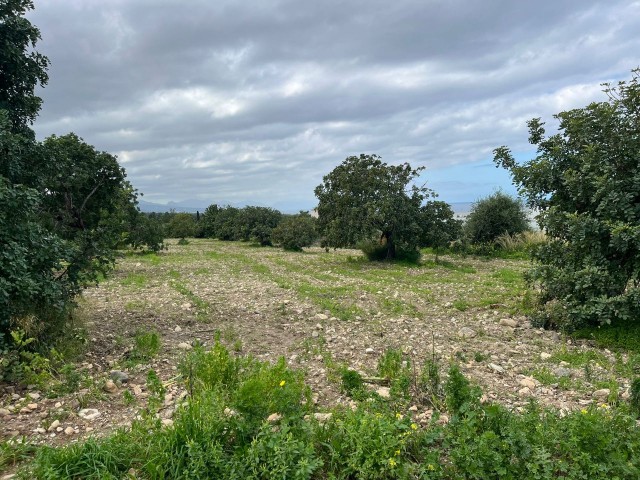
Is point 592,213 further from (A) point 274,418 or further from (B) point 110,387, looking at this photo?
(B) point 110,387

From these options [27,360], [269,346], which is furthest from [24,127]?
[269,346]

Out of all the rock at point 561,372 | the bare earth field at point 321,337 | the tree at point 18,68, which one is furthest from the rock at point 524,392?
the tree at point 18,68

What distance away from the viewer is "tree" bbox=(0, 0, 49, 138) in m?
7.98

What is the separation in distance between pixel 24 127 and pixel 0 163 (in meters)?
1.90

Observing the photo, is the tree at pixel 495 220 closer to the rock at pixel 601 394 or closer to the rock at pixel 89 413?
the rock at pixel 601 394

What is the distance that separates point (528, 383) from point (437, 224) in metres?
16.0

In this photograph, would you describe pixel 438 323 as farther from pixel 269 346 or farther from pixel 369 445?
pixel 369 445

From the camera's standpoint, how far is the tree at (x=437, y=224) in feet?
70.5

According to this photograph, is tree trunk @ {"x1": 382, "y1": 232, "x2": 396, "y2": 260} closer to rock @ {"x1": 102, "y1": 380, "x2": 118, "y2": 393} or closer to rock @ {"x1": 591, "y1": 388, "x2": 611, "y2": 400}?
rock @ {"x1": 591, "y1": 388, "x2": 611, "y2": 400}

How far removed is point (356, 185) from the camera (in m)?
22.2

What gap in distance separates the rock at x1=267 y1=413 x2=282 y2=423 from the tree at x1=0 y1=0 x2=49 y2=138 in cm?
687

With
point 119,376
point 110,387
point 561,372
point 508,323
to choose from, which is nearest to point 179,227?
point 508,323

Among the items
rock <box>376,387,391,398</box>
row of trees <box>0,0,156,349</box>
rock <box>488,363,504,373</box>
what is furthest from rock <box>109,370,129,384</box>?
rock <box>488,363,504,373</box>

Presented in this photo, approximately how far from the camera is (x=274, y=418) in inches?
192
